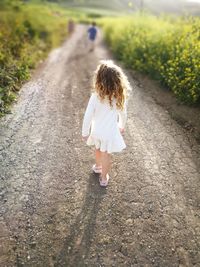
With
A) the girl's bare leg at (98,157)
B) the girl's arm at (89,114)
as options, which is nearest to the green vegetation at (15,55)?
the girl's bare leg at (98,157)

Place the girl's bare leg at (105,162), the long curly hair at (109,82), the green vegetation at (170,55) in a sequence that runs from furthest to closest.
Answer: the green vegetation at (170,55), the girl's bare leg at (105,162), the long curly hair at (109,82)

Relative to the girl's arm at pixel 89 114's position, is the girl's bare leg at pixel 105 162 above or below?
below

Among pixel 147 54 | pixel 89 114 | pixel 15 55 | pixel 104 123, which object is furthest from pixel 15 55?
pixel 104 123

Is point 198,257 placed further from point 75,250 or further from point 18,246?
point 18,246

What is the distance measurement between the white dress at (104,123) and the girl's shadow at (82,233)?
2.56ft

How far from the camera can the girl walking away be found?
489cm

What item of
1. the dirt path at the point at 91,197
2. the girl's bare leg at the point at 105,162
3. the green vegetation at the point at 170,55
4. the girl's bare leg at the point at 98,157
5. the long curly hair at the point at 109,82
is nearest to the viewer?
the dirt path at the point at 91,197

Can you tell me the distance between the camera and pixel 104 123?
16.8 feet

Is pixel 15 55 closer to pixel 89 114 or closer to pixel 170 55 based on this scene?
pixel 170 55

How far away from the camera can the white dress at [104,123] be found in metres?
5.08

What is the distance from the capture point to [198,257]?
4270 mm

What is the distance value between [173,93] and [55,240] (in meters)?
6.97

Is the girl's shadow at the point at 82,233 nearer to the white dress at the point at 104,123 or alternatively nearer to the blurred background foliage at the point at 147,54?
the white dress at the point at 104,123

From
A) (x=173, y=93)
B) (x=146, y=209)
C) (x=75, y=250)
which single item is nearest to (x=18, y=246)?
(x=75, y=250)
